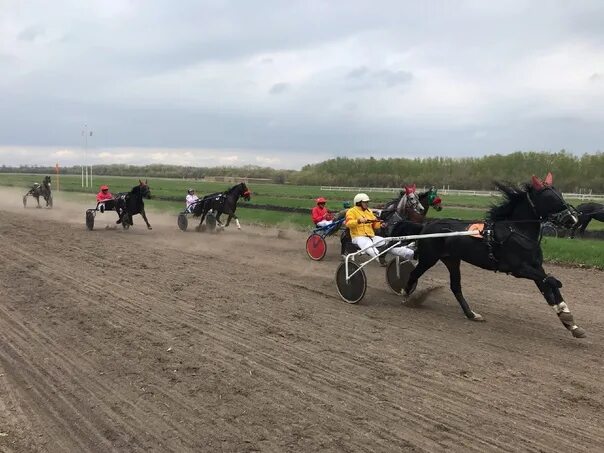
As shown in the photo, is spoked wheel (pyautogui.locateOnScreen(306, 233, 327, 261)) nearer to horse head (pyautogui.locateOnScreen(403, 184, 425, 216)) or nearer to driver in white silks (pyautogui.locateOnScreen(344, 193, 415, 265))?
horse head (pyautogui.locateOnScreen(403, 184, 425, 216))

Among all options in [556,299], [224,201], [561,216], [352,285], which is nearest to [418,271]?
[352,285]

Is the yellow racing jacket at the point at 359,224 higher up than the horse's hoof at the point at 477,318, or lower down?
higher up

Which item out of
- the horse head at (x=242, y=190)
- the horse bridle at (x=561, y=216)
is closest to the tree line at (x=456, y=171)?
the horse head at (x=242, y=190)

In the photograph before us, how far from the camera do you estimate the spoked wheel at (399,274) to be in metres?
8.77

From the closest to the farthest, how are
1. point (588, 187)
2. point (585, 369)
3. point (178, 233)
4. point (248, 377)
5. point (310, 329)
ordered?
point (248, 377), point (585, 369), point (310, 329), point (178, 233), point (588, 187)

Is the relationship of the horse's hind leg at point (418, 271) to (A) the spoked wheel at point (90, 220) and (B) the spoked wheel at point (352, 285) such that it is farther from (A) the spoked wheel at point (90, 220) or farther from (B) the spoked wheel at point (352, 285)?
(A) the spoked wheel at point (90, 220)

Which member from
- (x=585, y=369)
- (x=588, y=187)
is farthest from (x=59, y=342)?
(x=588, y=187)

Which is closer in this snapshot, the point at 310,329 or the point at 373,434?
the point at 373,434

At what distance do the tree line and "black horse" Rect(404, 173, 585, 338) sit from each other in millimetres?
44031

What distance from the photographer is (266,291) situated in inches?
344

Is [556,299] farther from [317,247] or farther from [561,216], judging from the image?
[317,247]

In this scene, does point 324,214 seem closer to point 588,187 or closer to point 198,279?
point 198,279

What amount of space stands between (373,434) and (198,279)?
20.5ft

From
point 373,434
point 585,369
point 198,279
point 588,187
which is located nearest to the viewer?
point 373,434
